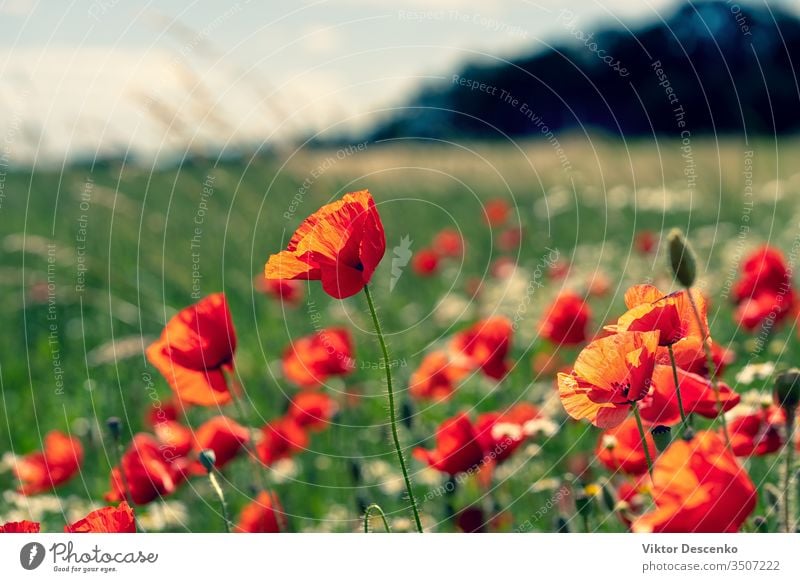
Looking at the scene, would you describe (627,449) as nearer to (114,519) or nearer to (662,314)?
(662,314)

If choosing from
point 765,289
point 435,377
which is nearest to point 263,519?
point 435,377

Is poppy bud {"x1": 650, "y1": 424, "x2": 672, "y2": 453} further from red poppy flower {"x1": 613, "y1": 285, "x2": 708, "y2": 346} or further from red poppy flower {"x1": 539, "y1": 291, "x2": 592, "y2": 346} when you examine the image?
red poppy flower {"x1": 539, "y1": 291, "x2": 592, "y2": 346}

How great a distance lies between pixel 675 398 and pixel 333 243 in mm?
422

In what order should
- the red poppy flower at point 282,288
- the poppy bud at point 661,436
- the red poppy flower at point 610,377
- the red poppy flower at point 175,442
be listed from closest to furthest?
the red poppy flower at point 610,377 < the poppy bud at point 661,436 < the red poppy flower at point 175,442 < the red poppy flower at point 282,288

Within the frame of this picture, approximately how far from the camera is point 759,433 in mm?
1109

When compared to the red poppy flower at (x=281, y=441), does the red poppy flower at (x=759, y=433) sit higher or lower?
higher

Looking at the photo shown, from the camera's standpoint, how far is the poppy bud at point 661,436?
967mm

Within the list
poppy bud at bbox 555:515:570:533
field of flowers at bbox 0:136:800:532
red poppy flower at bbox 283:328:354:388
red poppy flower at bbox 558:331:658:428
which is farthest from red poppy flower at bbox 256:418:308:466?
red poppy flower at bbox 558:331:658:428

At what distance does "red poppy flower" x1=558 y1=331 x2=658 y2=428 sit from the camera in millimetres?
844

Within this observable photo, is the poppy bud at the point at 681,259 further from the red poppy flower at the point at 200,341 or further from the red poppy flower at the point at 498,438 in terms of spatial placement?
the red poppy flower at the point at 200,341

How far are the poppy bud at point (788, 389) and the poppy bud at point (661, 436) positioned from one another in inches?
4.7
